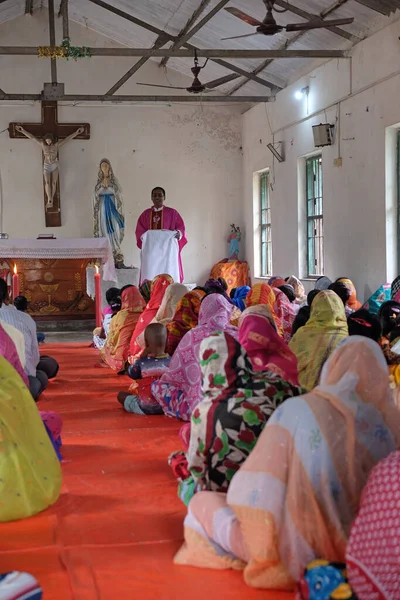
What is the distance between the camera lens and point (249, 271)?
12.6 m

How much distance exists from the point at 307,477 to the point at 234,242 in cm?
1079

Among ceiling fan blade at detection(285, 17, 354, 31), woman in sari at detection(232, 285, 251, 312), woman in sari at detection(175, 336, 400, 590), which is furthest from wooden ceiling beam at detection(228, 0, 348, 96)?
woman in sari at detection(175, 336, 400, 590)

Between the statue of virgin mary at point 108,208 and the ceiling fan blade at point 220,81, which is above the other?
the ceiling fan blade at point 220,81

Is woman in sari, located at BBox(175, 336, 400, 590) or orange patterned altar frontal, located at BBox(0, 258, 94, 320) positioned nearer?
woman in sari, located at BBox(175, 336, 400, 590)

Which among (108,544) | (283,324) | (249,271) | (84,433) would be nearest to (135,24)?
(249,271)

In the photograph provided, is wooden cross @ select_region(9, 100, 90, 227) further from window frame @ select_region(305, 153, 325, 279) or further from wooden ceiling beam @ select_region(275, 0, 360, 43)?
wooden ceiling beam @ select_region(275, 0, 360, 43)

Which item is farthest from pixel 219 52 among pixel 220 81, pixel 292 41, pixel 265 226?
pixel 265 226

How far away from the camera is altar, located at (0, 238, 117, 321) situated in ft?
31.3

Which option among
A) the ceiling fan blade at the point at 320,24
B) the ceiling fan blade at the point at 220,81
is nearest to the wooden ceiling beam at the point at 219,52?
the ceiling fan blade at the point at 220,81

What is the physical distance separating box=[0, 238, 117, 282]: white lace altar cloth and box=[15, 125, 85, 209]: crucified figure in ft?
8.92

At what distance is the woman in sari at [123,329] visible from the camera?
6453mm

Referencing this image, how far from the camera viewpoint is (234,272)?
12.5 meters

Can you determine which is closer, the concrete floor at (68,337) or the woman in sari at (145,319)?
the woman in sari at (145,319)

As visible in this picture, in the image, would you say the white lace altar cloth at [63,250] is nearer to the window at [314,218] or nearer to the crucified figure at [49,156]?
the window at [314,218]
